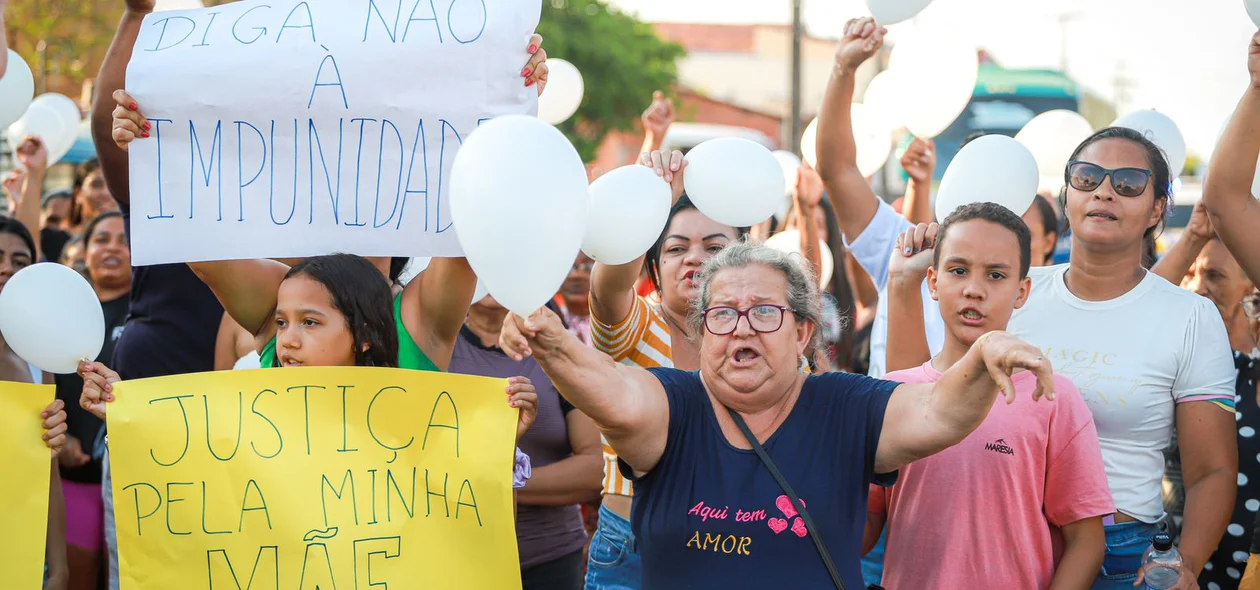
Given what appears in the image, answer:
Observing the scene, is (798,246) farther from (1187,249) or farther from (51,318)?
(51,318)

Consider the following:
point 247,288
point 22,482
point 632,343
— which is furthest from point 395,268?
point 22,482

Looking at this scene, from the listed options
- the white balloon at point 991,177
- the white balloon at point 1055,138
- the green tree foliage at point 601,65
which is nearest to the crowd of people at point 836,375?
the white balloon at point 991,177

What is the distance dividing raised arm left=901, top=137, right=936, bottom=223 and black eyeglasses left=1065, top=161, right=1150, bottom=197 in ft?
2.84

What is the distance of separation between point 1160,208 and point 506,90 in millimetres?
1963

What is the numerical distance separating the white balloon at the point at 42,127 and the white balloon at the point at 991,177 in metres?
5.05

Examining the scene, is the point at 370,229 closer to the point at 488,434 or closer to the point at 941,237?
the point at 488,434

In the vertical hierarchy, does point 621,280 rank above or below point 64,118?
below

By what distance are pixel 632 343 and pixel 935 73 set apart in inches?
76.8

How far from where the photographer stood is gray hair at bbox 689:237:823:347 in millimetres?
2703

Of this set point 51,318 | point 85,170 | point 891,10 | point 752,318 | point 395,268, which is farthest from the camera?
point 85,170

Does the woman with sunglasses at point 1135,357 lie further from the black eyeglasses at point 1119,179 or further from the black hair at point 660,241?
the black hair at point 660,241

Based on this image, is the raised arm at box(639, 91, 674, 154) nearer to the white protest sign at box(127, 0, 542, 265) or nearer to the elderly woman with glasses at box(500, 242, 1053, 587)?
the white protest sign at box(127, 0, 542, 265)

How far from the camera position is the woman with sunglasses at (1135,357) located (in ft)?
10.3

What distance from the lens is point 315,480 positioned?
2756 millimetres
